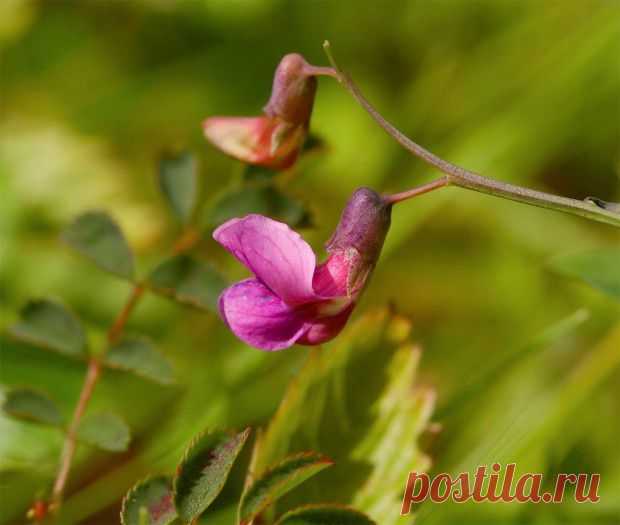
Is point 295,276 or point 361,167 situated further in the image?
point 361,167

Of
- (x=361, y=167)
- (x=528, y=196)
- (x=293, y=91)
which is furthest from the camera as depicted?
(x=361, y=167)

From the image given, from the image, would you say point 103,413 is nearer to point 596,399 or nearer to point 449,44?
point 596,399

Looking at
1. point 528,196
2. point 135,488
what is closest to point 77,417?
point 135,488

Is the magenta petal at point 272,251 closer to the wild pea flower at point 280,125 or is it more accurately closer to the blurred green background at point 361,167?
the wild pea flower at point 280,125

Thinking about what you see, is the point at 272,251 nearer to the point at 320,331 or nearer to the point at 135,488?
the point at 320,331

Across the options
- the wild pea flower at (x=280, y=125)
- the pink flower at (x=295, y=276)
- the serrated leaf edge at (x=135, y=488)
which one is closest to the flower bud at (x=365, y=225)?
the pink flower at (x=295, y=276)

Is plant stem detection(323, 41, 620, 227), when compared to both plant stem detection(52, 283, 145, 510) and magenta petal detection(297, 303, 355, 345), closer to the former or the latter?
magenta petal detection(297, 303, 355, 345)
